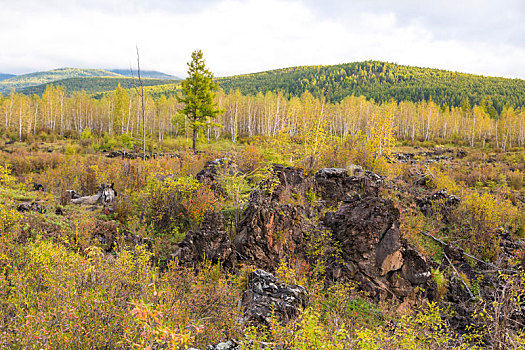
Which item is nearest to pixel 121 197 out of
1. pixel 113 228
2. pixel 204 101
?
pixel 113 228

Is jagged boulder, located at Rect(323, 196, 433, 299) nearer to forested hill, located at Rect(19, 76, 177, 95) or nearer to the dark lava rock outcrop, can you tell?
the dark lava rock outcrop

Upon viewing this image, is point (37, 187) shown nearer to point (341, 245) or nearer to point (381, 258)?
point (341, 245)

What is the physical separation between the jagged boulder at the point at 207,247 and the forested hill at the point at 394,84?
3924 inches

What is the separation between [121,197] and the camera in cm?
977

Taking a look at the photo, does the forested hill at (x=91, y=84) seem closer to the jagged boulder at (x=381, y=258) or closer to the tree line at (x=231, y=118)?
the tree line at (x=231, y=118)

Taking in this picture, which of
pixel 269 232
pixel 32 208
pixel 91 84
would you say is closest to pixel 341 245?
pixel 269 232

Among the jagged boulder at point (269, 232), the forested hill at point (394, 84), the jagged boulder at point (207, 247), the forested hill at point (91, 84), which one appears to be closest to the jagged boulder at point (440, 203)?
the jagged boulder at point (269, 232)

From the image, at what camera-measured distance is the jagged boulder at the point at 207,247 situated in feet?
23.7

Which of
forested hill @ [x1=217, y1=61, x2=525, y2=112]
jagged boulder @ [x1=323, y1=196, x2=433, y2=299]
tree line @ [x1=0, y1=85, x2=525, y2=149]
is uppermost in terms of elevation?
forested hill @ [x1=217, y1=61, x2=525, y2=112]

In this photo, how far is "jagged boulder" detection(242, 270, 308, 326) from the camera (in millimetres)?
5043

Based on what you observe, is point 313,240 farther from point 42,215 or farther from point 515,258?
point 42,215

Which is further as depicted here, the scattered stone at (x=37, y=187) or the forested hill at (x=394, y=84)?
the forested hill at (x=394, y=84)

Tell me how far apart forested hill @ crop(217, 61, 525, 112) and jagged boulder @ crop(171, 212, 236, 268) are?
327 ft

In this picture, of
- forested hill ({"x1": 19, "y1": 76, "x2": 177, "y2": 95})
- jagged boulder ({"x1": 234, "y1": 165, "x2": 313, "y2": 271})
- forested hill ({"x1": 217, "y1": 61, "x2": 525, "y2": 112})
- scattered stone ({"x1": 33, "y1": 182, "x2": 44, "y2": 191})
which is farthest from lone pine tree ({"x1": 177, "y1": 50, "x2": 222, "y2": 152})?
forested hill ({"x1": 19, "y1": 76, "x2": 177, "y2": 95})
